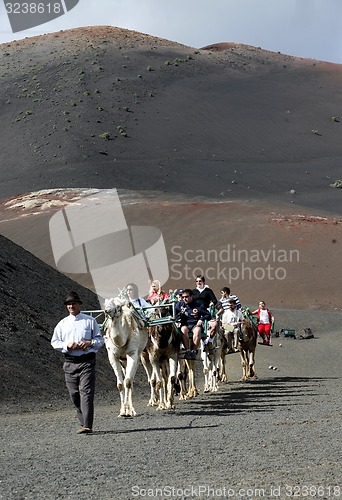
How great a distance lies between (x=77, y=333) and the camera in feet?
39.9

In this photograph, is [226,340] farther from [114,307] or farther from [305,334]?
[305,334]

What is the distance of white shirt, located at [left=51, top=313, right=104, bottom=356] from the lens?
12156 mm

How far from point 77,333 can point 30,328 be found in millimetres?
12292

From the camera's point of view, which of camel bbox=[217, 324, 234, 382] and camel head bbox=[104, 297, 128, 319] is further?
camel bbox=[217, 324, 234, 382]

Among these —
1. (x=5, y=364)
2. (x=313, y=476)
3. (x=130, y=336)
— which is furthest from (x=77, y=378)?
(x=5, y=364)

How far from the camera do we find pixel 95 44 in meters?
138

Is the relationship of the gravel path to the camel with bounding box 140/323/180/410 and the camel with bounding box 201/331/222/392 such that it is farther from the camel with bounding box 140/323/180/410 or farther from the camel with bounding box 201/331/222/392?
the camel with bounding box 201/331/222/392

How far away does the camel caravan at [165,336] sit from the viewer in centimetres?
1455

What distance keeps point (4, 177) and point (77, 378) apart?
82.1m

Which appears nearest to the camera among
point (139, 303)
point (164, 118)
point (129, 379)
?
point (129, 379)

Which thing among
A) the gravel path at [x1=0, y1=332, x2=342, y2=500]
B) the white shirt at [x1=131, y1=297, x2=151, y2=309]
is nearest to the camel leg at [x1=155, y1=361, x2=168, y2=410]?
the gravel path at [x1=0, y1=332, x2=342, y2=500]

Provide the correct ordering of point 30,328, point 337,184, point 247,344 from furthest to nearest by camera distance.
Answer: point 337,184 < point 30,328 < point 247,344

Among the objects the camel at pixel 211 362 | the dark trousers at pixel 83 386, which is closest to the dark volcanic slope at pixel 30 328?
the camel at pixel 211 362

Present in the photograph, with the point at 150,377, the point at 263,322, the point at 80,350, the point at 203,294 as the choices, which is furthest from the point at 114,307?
the point at 263,322
